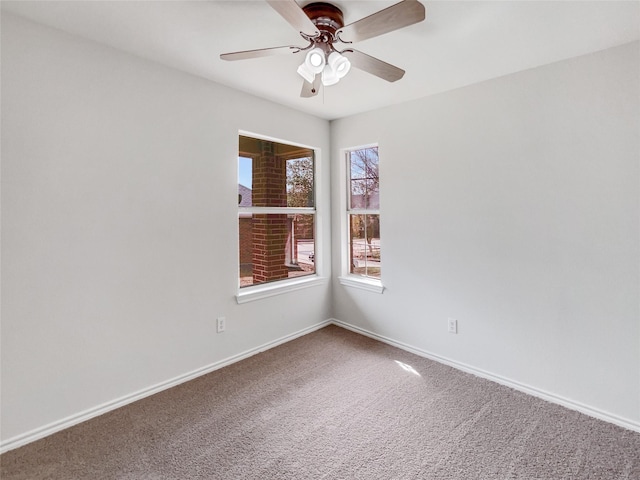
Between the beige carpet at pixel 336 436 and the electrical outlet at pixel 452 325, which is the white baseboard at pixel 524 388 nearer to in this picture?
Result: the beige carpet at pixel 336 436

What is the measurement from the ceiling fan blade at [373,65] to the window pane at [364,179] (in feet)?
5.10

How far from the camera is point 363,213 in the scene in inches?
136

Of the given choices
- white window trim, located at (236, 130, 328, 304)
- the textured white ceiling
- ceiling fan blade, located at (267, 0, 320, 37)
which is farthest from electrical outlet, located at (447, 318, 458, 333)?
Answer: ceiling fan blade, located at (267, 0, 320, 37)

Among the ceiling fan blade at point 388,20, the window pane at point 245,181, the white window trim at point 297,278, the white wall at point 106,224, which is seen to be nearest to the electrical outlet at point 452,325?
the white window trim at point 297,278

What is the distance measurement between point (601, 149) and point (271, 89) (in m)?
2.38

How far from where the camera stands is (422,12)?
1280 mm

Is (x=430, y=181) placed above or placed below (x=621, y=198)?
above

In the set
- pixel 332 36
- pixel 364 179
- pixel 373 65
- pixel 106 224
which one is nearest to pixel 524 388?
pixel 364 179

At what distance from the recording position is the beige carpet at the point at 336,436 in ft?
5.38

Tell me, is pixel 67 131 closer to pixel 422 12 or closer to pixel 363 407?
pixel 422 12

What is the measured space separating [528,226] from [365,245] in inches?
61.3

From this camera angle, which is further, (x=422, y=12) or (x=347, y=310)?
(x=347, y=310)

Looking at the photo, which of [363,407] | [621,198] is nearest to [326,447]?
[363,407]

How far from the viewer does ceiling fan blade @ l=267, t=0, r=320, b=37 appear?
1250 millimetres
